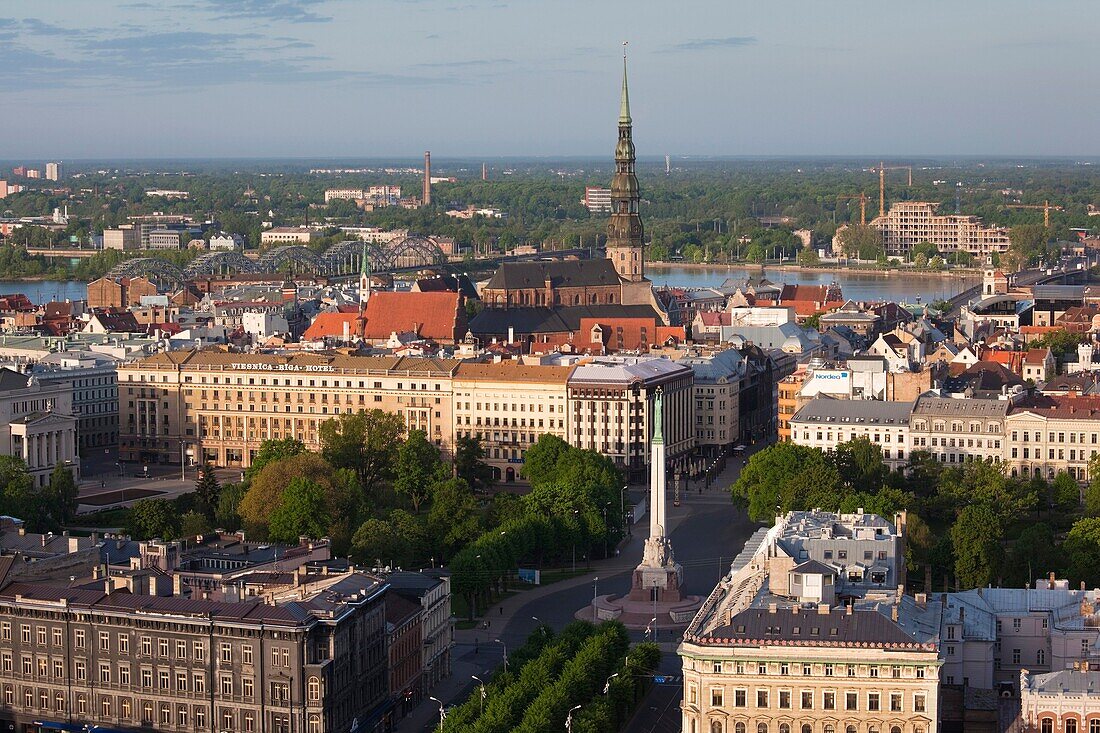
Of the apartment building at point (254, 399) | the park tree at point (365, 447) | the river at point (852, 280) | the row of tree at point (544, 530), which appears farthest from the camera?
the river at point (852, 280)

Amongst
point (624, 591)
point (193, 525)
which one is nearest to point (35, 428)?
point (193, 525)

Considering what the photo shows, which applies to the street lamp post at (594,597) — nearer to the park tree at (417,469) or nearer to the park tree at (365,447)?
the park tree at (417,469)

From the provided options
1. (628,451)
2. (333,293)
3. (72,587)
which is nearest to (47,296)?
(333,293)

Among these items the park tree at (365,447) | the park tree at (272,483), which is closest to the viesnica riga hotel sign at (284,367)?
the park tree at (365,447)

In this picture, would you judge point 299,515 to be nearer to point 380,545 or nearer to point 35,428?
point 380,545

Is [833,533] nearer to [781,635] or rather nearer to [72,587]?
[781,635]

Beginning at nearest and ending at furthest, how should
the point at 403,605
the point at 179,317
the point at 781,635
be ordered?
1. the point at 781,635
2. the point at 403,605
3. the point at 179,317
